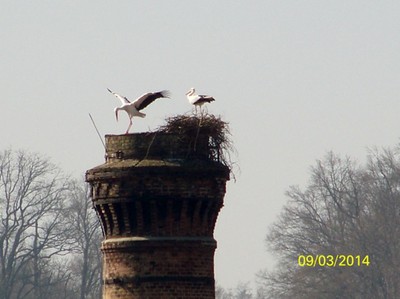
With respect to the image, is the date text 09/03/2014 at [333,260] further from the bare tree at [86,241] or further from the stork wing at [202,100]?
the stork wing at [202,100]

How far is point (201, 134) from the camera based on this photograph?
27.1 m

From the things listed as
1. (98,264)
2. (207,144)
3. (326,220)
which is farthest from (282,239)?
(207,144)

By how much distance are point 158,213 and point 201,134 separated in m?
1.34

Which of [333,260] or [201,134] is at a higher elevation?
[333,260]

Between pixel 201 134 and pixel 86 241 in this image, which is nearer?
pixel 201 134

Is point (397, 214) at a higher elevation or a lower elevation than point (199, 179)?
higher

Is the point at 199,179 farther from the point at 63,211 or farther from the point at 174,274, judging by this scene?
the point at 63,211

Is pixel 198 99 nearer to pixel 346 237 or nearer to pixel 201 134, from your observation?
pixel 201 134

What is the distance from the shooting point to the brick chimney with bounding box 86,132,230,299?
26.5m

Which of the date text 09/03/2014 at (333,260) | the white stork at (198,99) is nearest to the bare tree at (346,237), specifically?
the date text 09/03/2014 at (333,260)

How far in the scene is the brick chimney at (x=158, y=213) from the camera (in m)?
26.5

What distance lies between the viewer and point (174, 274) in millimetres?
26484

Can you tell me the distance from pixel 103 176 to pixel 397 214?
72665mm

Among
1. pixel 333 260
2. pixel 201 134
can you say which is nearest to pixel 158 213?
pixel 201 134
